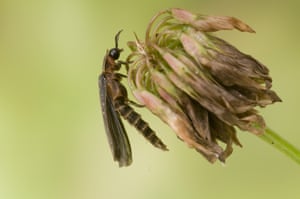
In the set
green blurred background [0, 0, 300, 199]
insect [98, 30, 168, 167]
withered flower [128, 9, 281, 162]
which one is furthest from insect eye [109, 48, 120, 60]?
green blurred background [0, 0, 300, 199]

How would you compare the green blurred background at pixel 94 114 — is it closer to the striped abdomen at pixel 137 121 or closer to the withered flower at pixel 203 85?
the striped abdomen at pixel 137 121

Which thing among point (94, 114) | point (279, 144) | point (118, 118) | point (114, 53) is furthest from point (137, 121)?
point (94, 114)

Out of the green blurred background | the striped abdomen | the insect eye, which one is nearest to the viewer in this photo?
the striped abdomen

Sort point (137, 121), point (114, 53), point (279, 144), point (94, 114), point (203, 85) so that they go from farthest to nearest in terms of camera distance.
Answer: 1. point (94, 114)
2. point (114, 53)
3. point (137, 121)
4. point (279, 144)
5. point (203, 85)

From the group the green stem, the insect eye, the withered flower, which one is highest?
the insect eye

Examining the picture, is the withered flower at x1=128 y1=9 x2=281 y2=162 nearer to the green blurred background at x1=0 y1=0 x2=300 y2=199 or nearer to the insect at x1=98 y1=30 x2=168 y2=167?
the insect at x1=98 y1=30 x2=168 y2=167

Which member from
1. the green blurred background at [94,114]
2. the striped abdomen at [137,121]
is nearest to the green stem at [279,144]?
the striped abdomen at [137,121]

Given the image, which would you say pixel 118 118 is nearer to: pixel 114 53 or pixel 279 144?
pixel 114 53
